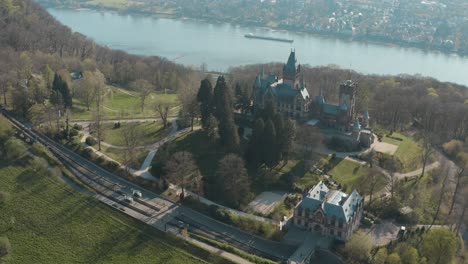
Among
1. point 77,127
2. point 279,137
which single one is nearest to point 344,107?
point 279,137

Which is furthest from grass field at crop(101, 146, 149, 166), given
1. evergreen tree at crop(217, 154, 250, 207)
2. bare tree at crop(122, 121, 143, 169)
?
evergreen tree at crop(217, 154, 250, 207)

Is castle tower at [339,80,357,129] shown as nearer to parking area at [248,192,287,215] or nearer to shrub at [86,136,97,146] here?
parking area at [248,192,287,215]

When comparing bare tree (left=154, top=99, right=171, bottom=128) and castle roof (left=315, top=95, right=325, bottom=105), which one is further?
bare tree (left=154, top=99, right=171, bottom=128)

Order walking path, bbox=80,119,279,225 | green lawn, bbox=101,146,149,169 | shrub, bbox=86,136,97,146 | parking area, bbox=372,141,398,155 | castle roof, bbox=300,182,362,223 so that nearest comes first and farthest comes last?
1. castle roof, bbox=300,182,362,223
2. walking path, bbox=80,119,279,225
3. green lawn, bbox=101,146,149,169
4. shrub, bbox=86,136,97,146
5. parking area, bbox=372,141,398,155

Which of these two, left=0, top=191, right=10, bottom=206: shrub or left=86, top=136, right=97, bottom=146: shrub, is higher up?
left=86, top=136, right=97, bottom=146: shrub

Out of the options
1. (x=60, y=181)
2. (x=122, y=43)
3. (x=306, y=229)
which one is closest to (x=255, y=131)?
(x=306, y=229)

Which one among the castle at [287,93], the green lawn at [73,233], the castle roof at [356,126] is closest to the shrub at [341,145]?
the castle roof at [356,126]
